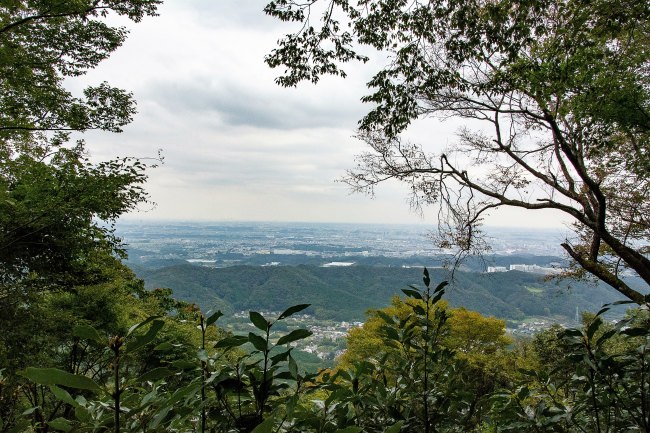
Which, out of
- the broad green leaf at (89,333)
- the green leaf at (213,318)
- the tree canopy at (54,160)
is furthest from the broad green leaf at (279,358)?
the tree canopy at (54,160)

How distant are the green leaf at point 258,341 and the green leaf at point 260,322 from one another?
2 cm

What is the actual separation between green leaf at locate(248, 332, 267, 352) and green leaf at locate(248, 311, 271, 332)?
0.07 feet

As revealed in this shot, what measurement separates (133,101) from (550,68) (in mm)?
7180

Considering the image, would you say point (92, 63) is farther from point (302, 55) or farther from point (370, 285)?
point (370, 285)

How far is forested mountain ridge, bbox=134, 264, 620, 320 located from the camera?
46.2 m

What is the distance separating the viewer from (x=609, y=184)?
7.84m

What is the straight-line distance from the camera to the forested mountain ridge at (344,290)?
46.2 meters

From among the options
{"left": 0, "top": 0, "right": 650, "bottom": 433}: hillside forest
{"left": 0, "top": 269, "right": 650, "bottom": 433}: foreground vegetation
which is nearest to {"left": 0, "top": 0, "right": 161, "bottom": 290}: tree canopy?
{"left": 0, "top": 0, "right": 650, "bottom": 433}: hillside forest

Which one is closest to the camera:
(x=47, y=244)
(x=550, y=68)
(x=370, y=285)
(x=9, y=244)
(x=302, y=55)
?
(x=302, y=55)

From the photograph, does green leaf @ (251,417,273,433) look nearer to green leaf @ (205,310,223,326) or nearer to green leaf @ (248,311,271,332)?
green leaf @ (248,311,271,332)

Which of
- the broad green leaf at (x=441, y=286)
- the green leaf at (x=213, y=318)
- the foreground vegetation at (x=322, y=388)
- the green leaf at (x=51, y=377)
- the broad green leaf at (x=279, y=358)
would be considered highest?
the broad green leaf at (x=441, y=286)

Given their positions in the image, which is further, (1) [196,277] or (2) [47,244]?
(1) [196,277]

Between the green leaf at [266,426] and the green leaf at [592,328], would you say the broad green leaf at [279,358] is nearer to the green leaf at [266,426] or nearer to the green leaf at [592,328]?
the green leaf at [266,426]

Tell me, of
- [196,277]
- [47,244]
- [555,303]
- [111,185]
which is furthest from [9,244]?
[555,303]
